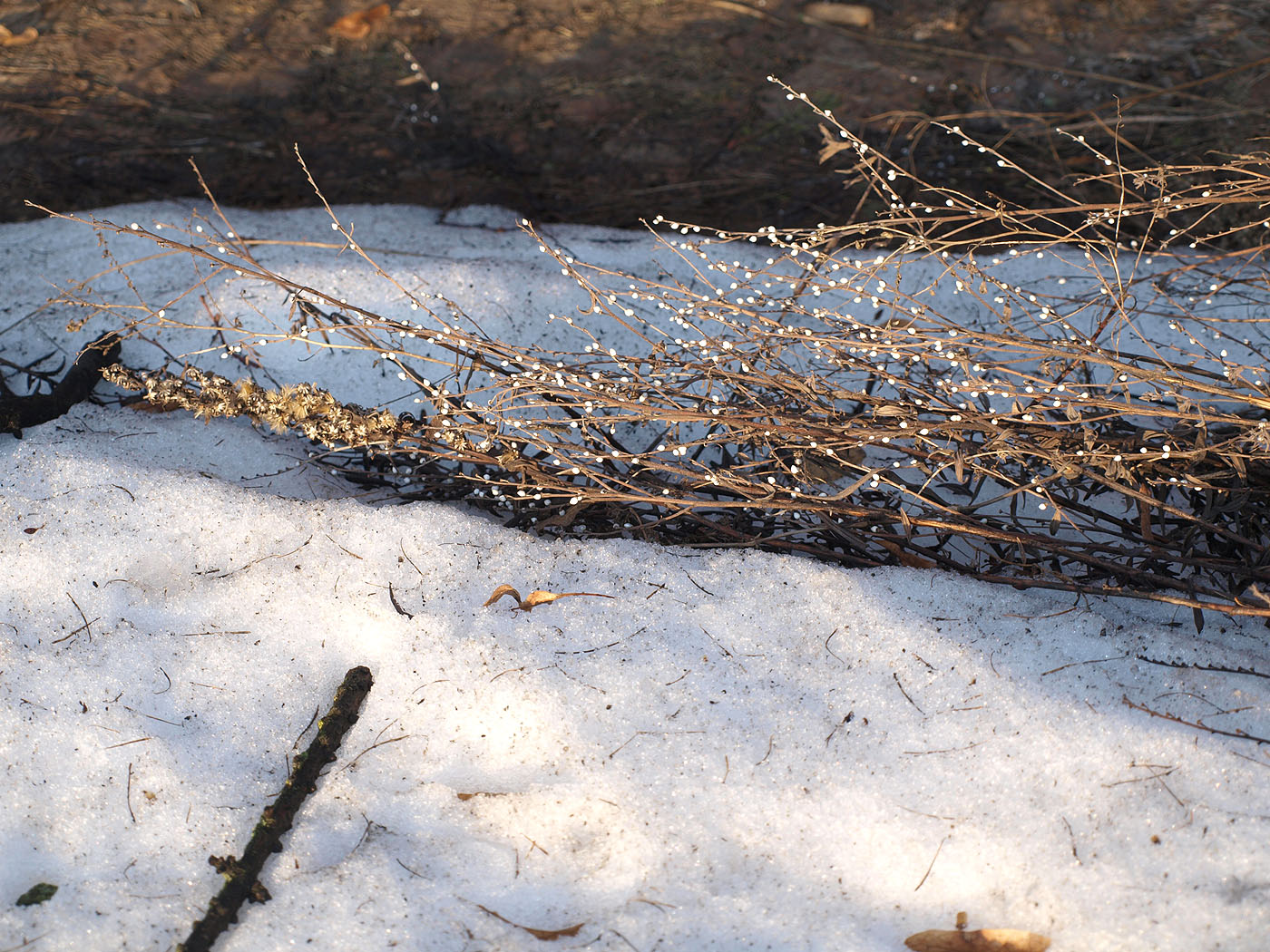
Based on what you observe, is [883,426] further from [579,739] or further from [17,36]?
[17,36]

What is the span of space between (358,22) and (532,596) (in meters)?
2.53

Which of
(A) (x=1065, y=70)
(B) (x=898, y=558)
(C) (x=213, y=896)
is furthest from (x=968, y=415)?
(A) (x=1065, y=70)

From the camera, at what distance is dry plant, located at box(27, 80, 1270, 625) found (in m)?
1.67

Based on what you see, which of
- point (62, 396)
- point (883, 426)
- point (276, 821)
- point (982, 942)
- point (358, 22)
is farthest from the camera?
point (358, 22)

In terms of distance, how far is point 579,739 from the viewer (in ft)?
5.53

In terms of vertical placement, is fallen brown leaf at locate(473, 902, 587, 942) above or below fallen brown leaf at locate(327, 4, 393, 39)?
below

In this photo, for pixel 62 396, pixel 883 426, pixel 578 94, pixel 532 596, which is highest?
pixel 578 94

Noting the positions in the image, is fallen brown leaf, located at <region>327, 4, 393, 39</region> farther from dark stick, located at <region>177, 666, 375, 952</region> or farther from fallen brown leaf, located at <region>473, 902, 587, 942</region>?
fallen brown leaf, located at <region>473, 902, 587, 942</region>

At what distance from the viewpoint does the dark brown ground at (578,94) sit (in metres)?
2.88

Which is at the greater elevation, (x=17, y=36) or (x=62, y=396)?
(x=17, y=36)

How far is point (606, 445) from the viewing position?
7.00 ft

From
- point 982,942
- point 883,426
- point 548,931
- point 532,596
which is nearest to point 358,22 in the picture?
point 532,596

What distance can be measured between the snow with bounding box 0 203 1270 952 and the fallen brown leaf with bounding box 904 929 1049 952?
24 millimetres

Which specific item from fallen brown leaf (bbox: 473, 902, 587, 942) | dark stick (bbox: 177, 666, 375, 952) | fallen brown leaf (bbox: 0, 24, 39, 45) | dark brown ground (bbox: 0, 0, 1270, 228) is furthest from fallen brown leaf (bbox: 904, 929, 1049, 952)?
fallen brown leaf (bbox: 0, 24, 39, 45)
